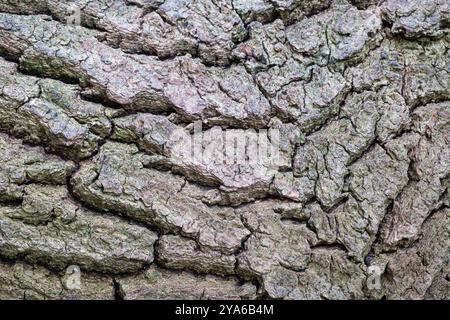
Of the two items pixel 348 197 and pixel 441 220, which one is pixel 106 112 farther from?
pixel 441 220

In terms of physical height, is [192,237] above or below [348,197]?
below

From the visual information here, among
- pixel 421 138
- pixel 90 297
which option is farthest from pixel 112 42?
pixel 421 138

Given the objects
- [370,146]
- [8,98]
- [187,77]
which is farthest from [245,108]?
[8,98]

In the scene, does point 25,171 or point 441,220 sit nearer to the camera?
point 25,171

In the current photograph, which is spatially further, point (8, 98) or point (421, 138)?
point (421, 138)
